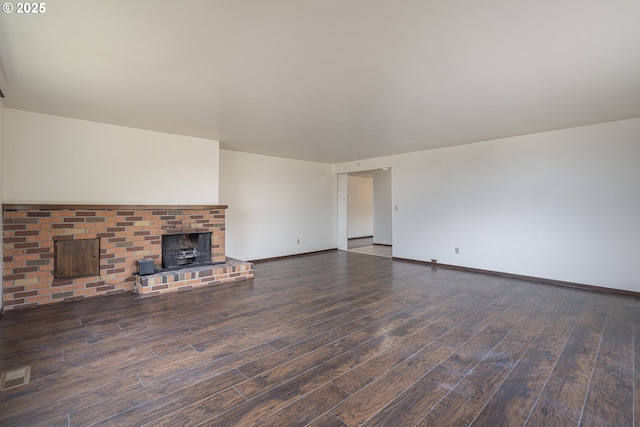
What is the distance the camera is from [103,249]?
382cm

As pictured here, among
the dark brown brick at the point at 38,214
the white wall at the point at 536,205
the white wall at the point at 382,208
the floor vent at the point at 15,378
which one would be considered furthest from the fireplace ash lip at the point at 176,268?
the white wall at the point at 382,208

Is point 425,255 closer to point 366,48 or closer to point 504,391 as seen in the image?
point 504,391

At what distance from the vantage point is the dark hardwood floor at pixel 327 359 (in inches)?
63.7

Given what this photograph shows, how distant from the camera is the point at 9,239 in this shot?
326 cm

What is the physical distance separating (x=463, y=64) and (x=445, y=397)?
7.84 feet

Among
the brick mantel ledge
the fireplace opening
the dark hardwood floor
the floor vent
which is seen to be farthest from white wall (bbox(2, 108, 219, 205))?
the floor vent

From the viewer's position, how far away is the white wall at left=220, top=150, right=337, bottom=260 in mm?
5727

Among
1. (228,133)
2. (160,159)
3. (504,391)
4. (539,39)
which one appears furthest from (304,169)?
(504,391)

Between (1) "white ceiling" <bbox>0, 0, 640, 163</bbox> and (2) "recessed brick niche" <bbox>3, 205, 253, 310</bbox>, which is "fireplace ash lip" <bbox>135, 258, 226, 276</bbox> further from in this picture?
(1) "white ceiling" <bbox>0, 0, 640, 163</bbox>

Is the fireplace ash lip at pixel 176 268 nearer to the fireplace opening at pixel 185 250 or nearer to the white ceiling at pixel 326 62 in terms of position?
the fireplace opening at pixel 185 250

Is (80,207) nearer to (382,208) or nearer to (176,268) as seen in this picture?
(176,268)

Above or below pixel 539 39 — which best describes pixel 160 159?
below

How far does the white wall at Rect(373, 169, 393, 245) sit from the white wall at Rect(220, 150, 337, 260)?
172 cm

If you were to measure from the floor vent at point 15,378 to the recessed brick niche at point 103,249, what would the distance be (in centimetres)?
168
